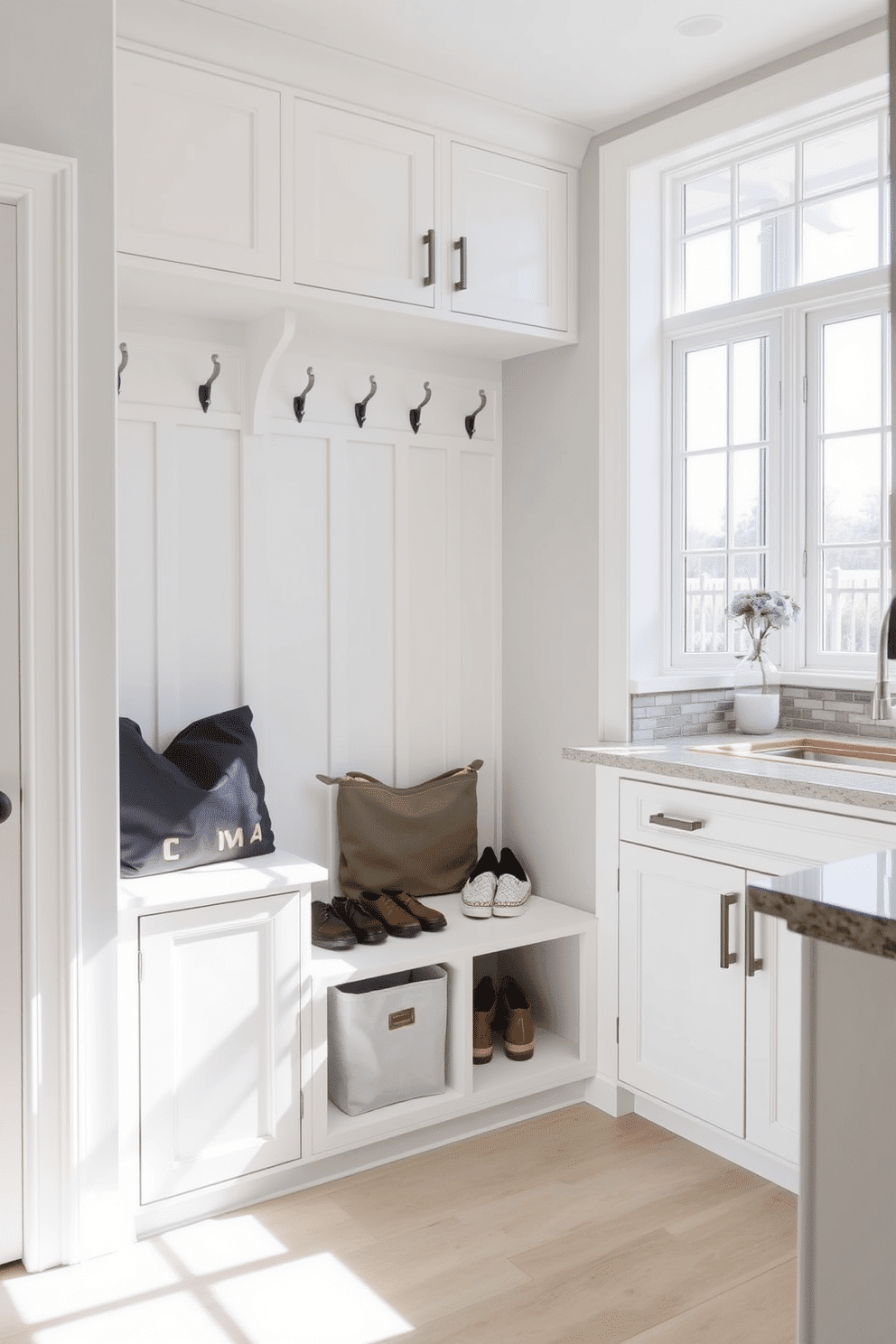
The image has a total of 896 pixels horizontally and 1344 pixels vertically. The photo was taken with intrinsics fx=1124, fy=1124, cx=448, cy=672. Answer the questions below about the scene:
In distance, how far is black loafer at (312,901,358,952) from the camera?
2.61 m

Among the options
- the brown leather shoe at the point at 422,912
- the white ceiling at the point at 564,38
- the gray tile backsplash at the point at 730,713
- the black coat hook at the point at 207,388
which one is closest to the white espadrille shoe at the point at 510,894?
the brown leather shoe at the point at 422,912

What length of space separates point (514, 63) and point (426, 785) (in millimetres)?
1763

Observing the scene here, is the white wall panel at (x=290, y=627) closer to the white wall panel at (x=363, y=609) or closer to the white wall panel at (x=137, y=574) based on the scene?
the white wall panel at (x=363, y=609)

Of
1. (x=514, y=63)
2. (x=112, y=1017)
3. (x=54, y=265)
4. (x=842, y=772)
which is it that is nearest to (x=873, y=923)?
(x=842, y=772)

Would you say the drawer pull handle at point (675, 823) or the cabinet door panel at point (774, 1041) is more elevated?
the drawer pull handle at point (675, 823)

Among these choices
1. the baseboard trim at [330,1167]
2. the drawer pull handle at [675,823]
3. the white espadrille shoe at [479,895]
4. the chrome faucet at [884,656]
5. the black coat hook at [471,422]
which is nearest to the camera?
the chrome faucet at [884,656]

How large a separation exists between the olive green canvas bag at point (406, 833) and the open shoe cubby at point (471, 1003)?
0.31ft

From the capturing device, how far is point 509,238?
9.17ft

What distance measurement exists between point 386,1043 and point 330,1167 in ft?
0.95

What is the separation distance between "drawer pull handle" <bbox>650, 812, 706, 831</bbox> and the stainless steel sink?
7.5 inches

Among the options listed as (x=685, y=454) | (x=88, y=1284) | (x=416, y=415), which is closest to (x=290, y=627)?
(x=416, y=415)

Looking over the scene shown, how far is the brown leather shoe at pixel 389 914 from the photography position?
2.71 metres

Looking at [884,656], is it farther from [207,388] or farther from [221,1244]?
[207,388]

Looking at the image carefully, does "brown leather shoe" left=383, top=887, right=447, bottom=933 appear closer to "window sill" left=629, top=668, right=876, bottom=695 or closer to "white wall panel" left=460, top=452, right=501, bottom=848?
"white wall panel" left=460, top=452, right=501, bottom=848
